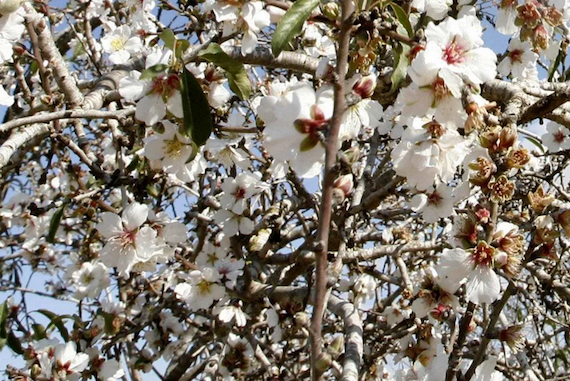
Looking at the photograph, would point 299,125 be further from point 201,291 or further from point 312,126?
point 201,291

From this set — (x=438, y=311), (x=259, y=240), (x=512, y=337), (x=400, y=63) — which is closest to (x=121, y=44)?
(x=259, y=240)

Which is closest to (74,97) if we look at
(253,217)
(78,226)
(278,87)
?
(278,87)

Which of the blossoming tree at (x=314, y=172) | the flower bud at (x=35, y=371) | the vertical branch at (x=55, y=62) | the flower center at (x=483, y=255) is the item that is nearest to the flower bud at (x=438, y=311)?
the blossoming tree at (x=314, y=172)

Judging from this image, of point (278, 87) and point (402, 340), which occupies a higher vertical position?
point (278, 87)

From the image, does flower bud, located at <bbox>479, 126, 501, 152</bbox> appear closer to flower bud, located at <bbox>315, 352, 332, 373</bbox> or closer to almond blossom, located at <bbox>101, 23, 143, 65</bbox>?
flower bud, located at <bbox>315, 352, 332, 373</bbox>

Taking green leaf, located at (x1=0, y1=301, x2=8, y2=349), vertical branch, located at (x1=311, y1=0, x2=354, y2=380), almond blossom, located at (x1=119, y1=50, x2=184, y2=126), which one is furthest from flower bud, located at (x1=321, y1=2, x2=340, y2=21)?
green leaf, located at (x1=0, y1=301, x2=8, y2=349)

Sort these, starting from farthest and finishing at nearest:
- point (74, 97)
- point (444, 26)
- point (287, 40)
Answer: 1. point (74, 97)
2. point (444, 26)
3. point (287, 40)

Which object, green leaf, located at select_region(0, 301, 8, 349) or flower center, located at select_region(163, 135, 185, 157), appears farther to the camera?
green leaf, located at select_region(0, 301, 8, 349)

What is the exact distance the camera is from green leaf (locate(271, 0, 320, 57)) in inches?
43.3

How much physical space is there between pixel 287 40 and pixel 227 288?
4.05 ft

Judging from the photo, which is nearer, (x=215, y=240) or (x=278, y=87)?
(x=278, y=87)

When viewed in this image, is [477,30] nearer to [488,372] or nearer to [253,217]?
[488,372]

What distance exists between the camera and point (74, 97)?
178 cm

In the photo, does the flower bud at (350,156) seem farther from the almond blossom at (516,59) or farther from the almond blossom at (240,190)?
the almond blossom at (516,59)
